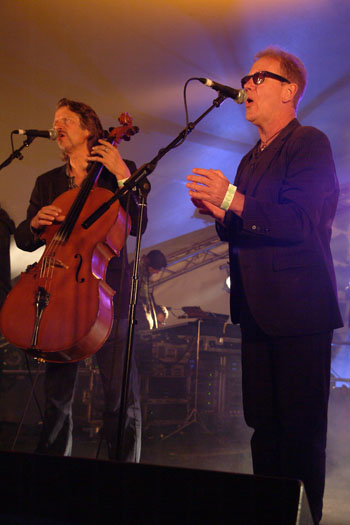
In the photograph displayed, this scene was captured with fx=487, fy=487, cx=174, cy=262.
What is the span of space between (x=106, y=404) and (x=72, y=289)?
59cm

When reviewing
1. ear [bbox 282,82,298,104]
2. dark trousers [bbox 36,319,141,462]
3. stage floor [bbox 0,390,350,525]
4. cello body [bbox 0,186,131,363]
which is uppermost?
ear [bbox 282,82,298,104]

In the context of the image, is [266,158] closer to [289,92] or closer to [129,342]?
[289,92]

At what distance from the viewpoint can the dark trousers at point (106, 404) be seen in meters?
2.26

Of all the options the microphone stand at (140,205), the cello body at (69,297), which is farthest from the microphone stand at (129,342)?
the cello body at (69,297)

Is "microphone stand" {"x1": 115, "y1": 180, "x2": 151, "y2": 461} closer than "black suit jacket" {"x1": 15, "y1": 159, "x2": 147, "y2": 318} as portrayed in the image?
Yes

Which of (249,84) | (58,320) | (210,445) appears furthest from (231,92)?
(210,445)

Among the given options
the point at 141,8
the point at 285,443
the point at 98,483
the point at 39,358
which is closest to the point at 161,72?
the point at 141,8

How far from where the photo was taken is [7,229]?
471cm

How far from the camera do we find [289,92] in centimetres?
204

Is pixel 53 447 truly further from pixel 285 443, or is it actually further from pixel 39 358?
pixel 285 443

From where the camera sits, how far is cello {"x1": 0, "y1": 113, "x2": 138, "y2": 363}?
2010 mm

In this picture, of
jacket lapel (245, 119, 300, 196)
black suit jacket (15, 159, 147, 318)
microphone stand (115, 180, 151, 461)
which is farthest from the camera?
black suit jacket (15, 159, 147, 318)

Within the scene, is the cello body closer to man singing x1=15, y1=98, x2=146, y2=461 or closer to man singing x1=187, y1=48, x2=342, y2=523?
man singing x1=15, y1=98, x2=146, y2=461

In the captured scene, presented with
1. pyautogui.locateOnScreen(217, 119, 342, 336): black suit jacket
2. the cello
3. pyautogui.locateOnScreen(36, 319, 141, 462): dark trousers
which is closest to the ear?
pyautogui.locateOnScreen(217, 119, 342, 336): black suit jacket
